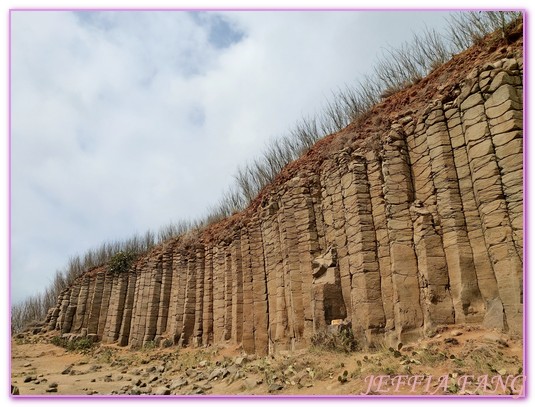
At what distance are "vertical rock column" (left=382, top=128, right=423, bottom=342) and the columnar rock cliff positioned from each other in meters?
0.03

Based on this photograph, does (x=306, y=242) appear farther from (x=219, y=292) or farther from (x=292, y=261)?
(x=219, y=292)

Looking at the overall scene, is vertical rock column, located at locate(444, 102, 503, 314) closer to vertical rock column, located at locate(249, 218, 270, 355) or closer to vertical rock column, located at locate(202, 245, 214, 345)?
vertical rock column, located at locate(249, 218, 270, 355)

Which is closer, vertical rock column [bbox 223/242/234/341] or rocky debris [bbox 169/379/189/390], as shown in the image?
rocky debris [bbox 169/379/189/390]

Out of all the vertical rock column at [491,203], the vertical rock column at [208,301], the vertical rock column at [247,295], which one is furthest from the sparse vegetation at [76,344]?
the vertical rock column at [491,203]

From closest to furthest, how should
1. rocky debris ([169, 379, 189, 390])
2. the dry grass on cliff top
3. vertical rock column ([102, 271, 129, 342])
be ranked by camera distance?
the dry grass on cliff top, rocky debris ([169, 379, 189, 390]), vertical rock column ([102, 271, 129, 342])

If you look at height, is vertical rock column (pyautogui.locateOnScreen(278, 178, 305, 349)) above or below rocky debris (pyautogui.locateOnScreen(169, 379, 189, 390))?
above

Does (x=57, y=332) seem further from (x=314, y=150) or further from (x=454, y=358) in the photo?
(x=454, y=358)

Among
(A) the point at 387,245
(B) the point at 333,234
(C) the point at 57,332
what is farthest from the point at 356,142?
(C) the point at 57,332

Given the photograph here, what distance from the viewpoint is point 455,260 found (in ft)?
29.5

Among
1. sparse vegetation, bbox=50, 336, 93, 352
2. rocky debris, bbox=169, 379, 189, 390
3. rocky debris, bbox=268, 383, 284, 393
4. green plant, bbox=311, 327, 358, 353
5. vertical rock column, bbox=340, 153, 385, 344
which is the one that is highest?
vertical rock column, bbox=340, 153, 385, 344

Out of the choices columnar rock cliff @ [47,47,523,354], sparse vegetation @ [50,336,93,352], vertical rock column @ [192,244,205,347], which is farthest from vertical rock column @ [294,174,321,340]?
sparse vegetation @ [50,336,93,352]

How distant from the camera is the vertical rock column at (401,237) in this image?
9430 mm

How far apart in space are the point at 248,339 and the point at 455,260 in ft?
29.9

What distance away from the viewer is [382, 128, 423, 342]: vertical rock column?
30.9 feet
